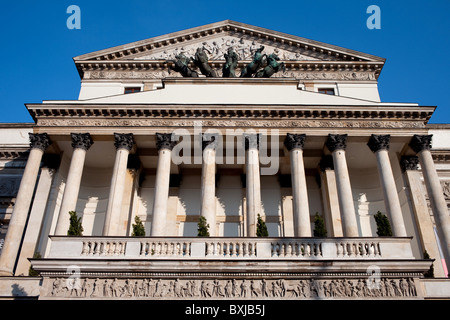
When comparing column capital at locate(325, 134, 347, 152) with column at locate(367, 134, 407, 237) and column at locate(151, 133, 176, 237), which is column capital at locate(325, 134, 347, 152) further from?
column at locate(151, 133, 176, 237)

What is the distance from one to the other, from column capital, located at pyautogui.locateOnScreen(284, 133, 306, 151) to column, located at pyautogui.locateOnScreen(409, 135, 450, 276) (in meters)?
5.37

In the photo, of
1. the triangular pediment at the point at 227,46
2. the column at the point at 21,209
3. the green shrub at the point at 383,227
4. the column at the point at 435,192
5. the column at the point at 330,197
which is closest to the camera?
the green shrub at the point at 383,227

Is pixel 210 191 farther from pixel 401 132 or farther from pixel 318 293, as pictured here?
pixel 401 132

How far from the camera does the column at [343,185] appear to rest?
17391 mm

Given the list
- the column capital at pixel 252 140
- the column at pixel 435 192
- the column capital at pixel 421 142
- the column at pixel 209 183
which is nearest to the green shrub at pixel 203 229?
the column at pixel 209 183

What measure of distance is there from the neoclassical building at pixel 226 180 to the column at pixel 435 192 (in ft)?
0.21

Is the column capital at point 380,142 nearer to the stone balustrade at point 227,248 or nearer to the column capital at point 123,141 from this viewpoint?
the stone balustrade at point 227,248

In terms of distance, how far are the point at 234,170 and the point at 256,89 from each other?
194 inches

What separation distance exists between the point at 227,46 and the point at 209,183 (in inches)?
509

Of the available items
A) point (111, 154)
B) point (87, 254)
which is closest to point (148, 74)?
point (111, 154)

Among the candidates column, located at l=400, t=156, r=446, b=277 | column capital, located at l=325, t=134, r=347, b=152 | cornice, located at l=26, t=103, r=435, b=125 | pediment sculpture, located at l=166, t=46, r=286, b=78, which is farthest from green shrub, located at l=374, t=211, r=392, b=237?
pediment sculpture, located at l=166, t=46, r=286, b=78

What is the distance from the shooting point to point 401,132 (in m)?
20.0

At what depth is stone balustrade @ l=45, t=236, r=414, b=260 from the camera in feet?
46.6

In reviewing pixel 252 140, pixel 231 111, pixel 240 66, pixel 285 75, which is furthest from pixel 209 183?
pixel 285 75
